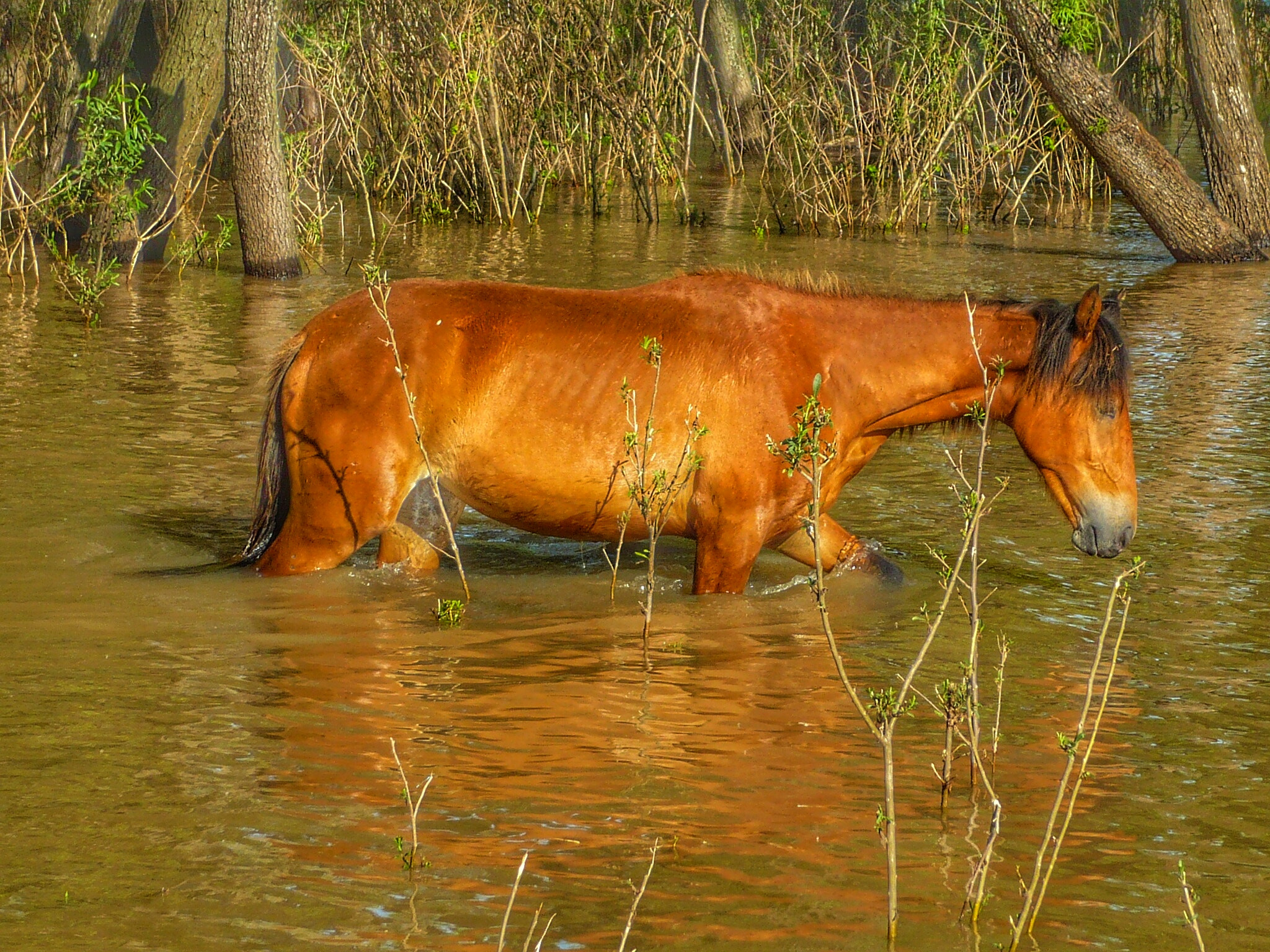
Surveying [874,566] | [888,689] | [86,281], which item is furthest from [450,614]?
[86,281]

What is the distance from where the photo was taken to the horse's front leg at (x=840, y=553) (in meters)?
5.93

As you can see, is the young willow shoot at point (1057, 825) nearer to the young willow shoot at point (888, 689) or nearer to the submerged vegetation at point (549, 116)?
the young willow shoot at point (888, 689)

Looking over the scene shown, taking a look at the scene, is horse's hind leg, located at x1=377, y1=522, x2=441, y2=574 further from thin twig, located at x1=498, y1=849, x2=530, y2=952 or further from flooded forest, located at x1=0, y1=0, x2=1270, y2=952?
thin twig, located at x1=498, y1=849, x2=530, y2=952

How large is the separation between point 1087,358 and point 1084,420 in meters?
0.23

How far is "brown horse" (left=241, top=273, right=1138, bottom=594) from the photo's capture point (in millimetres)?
5441

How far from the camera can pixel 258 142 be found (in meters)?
12.6

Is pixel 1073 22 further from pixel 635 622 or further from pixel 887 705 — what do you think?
pixel 887 705

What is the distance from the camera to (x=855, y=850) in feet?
11.7

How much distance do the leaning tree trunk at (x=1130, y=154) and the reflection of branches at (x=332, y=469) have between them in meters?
10.3

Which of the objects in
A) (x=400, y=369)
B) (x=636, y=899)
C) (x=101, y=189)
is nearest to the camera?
(x=636, y=899)

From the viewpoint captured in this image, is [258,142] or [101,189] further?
[258,142]

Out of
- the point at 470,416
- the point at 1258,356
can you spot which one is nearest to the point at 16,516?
the point at 470,416

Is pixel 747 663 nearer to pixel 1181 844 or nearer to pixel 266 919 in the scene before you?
pixel 1181 844

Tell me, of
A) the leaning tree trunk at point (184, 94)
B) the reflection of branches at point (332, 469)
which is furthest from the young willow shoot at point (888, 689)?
the leaning tree trunk at point (184, 94)
